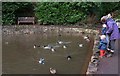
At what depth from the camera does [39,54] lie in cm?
1762

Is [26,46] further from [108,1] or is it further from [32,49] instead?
[108,1]

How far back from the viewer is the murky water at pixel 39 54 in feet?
49.1

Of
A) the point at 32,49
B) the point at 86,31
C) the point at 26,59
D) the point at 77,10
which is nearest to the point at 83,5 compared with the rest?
the point at 77,10

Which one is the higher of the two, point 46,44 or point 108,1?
point 108,1

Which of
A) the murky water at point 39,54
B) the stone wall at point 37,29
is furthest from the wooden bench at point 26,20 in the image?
the murky water at point 39,54

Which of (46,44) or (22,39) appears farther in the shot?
(22,39)

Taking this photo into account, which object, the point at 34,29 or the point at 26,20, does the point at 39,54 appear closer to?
the point at 34,29

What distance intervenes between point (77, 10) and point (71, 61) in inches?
361

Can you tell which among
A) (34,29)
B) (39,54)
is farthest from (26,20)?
(39,54)

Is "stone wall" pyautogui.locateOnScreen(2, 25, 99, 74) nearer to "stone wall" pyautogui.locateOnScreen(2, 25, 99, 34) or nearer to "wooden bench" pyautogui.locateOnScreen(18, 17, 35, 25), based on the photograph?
"stone wall" pyautogui.locateOnScreen(2, 25, 99, 34)

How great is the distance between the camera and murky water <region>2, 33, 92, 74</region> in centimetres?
1495

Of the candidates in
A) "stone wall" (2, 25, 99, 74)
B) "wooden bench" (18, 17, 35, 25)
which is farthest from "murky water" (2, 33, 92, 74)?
"wooden bench" (18, 17, 35, 25)

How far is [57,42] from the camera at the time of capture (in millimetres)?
20172

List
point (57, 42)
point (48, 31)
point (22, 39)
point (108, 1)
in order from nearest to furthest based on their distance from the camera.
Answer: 1. point (57, 42)
2. point (22, 39)
3. point (48, 31)
4. point (108, 1)
